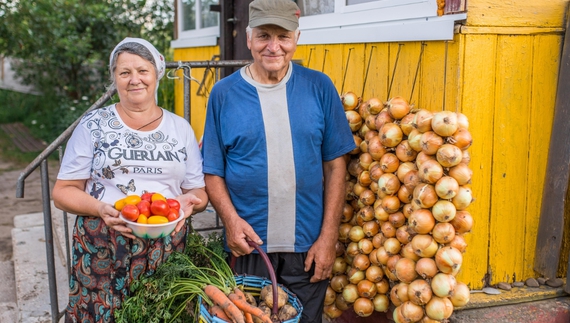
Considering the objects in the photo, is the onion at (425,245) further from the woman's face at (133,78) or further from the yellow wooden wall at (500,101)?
the woman's face at (133,78)

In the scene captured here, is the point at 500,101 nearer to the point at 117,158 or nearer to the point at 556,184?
the point at 556,184

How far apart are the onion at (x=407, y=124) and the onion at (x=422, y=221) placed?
16.9 inches

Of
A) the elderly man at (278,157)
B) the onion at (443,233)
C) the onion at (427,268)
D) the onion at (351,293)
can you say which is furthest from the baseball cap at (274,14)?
the onion at (351,293)

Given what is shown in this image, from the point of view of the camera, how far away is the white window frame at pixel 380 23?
2.84m

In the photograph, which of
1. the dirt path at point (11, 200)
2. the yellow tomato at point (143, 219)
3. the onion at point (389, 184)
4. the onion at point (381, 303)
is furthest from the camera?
the dirt path at point (11, 200)

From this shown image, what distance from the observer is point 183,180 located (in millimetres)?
2748

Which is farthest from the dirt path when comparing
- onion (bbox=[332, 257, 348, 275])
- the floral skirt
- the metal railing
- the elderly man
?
onion (bbox=[332, 257, 348, 275])

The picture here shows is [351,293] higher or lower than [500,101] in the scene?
lower

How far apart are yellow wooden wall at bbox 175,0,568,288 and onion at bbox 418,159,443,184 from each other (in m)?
0.37

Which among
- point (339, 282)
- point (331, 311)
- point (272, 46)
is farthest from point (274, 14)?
point (331, 311)

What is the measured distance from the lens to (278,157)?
275cm

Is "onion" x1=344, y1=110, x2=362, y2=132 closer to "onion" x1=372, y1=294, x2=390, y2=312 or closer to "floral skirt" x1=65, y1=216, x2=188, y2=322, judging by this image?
"onion" x1=372, y1=294, x2=390, y2=312

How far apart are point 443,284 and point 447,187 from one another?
16.8 inches

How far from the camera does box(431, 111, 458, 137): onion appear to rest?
247 cm
